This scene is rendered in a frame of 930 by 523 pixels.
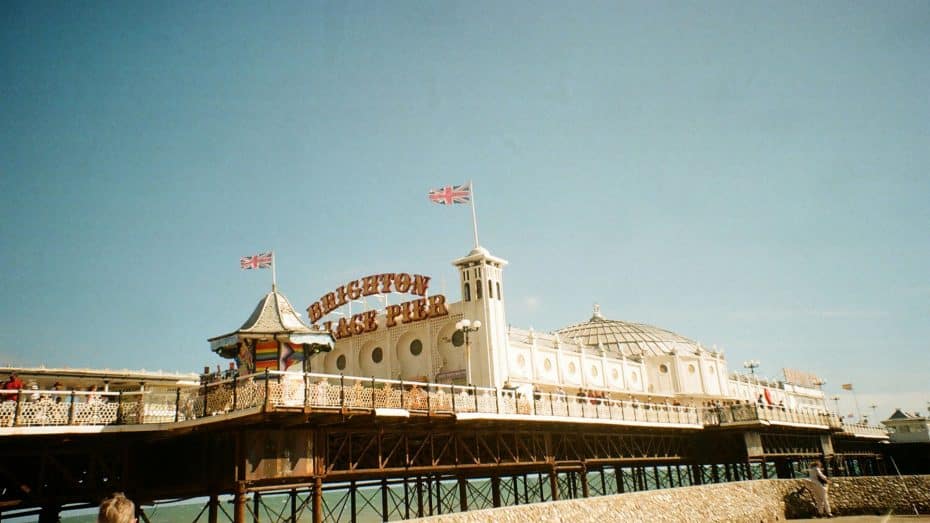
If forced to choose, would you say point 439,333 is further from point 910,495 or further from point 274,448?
point 910,495

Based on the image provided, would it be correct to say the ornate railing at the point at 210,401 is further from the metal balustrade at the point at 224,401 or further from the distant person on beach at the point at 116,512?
the distant person on beach at the point at 116,512

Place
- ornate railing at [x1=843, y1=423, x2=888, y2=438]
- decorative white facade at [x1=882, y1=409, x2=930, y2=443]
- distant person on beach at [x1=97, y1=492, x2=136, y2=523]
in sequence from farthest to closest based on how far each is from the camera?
decorative white facade at [x1=882, y1=409, x2=930, y2=443] < ornate railing at [x1=843, y1=423, x2=888, y2=438] < distant person on beach at [x1=97, y1=492, x2=136, y2=523]

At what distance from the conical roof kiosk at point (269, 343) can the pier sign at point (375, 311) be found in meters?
16.5

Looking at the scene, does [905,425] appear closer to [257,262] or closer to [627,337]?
[627,337]

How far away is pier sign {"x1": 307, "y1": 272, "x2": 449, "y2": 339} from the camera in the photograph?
149 ft

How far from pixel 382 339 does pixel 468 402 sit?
19447 millimetres

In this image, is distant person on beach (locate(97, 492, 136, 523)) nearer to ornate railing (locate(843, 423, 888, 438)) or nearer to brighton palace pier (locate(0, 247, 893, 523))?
brighton palace pier (locate(0, 247, 893, 523))

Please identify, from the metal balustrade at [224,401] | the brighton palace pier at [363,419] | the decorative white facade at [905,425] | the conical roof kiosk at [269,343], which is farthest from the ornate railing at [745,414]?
the decorative white facade at [905,425]

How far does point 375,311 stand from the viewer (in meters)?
48.3

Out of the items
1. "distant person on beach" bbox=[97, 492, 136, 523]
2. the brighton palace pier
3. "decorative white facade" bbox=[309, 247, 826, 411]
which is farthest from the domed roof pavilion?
"distant person on beach" bbox=[97, 492, 136, 523]

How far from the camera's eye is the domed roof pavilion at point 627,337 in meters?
72.5

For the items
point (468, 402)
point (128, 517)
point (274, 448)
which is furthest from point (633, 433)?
point (128, 517)

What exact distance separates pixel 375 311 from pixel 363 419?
77.8 feet

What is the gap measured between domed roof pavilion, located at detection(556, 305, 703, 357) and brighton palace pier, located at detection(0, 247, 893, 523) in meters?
13.3
